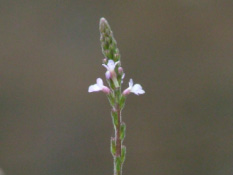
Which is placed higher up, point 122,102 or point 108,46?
point 108,46

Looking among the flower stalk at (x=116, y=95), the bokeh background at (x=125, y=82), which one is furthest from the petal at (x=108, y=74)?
the bokeh background at (x=125, y=82)

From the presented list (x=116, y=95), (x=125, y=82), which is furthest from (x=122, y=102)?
(x=125, y=82)

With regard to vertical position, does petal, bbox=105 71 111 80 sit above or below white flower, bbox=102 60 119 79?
below

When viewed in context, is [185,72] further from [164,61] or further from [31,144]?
[31,144]

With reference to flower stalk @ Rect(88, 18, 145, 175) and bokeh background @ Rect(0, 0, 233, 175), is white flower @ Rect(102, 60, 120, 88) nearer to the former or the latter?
flower stalk @ Rect(88, 18, 145, 175)

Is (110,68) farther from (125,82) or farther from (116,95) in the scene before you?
(125,82)

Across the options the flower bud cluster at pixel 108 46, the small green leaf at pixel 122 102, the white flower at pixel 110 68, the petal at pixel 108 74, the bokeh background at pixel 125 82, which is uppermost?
the bokeh background at pixel 125 82

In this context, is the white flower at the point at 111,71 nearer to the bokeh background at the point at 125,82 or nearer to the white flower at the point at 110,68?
the white flower at the point at 110,68

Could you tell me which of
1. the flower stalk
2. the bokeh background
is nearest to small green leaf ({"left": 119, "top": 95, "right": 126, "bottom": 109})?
the flower stalk
